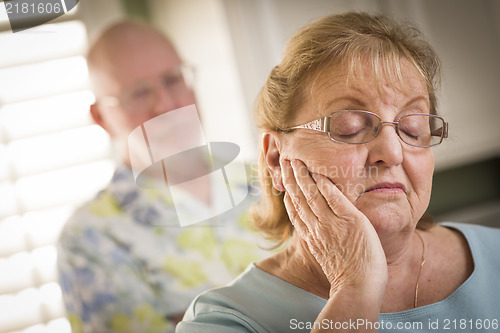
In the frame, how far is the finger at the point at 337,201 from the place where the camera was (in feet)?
2.14

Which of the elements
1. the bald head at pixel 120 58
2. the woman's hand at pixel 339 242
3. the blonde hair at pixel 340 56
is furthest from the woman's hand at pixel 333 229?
the bald head at pixel 120 58

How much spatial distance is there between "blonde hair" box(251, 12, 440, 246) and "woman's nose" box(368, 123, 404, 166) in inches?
3.1

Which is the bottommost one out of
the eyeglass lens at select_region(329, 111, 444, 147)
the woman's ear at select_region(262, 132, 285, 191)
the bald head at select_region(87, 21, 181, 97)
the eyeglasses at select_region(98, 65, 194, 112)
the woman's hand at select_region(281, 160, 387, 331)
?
the woman's hand at select_region(281, 160, 387, 331)

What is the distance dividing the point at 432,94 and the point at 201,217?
1.47 feet

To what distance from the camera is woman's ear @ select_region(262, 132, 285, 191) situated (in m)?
0.75

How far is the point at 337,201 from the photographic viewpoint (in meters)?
0.66

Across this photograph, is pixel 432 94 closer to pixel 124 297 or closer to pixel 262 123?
pixel 262 123

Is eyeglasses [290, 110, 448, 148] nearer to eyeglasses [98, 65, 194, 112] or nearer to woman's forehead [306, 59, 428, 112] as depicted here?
woman's forehead [306, 59, 428, 112]

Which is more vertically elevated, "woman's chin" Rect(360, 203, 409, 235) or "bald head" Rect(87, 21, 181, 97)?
"bald head" Rect(87, 21, 181, 97)

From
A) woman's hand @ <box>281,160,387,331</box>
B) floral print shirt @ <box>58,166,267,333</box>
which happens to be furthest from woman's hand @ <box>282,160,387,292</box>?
floral print shirt @ <box>58,166,267,333</box>

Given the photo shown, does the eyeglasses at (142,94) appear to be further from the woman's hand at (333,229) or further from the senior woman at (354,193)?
the woman's hand at (333,229)

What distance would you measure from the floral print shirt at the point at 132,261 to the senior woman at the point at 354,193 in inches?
4.5

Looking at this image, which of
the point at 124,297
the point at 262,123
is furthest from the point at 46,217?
the point at 262,123

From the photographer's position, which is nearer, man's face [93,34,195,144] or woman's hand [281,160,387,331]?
woman's hand [281,160,387,331]
